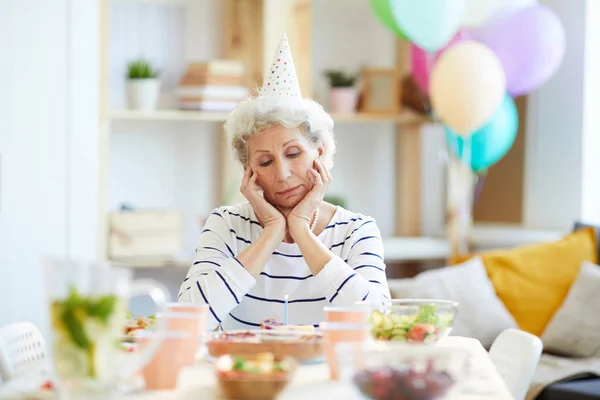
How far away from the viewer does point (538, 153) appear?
4527 mm

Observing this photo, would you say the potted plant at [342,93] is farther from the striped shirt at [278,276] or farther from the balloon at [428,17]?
the striped shirt at [278,276]

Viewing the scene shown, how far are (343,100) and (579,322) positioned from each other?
153cm

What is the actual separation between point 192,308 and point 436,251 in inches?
123

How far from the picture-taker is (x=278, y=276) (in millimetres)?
2236

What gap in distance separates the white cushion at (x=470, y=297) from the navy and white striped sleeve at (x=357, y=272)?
4.66 feet

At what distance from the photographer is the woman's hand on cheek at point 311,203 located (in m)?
2.21

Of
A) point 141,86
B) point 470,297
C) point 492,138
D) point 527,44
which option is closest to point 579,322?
point 470,297

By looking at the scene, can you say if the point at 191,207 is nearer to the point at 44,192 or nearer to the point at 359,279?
the point at 44,192

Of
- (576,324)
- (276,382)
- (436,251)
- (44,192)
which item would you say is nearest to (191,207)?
(44,192)

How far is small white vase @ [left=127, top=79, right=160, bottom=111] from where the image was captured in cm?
400

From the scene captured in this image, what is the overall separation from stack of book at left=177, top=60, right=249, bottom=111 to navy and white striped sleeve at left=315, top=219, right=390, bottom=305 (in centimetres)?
186

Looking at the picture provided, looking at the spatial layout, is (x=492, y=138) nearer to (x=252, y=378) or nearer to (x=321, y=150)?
(x=321, y=150)

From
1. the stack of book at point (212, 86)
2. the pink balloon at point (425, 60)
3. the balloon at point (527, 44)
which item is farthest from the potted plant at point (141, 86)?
the balloon at point (527, 44)

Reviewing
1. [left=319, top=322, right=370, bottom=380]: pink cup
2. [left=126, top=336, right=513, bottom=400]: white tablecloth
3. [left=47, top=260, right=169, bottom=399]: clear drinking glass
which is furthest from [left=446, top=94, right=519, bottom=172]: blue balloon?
[left=47, top=260, right=169, bottom=399]: clear drinking glass
